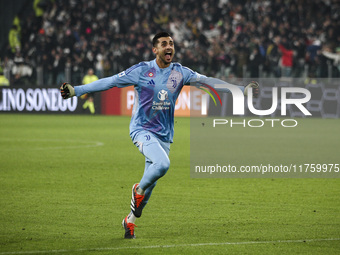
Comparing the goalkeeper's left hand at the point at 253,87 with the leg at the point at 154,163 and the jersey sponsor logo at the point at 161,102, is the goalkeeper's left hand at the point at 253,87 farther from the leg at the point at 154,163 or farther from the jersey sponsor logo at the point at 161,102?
the leg at the point at 154,163

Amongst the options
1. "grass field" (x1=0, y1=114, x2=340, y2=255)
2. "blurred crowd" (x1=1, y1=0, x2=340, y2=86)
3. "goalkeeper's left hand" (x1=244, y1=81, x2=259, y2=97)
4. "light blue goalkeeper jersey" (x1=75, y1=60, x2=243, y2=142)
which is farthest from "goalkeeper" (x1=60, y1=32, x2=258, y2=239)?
"blurred crowd" (x1=1, y1=0, x2=340, y2=86)

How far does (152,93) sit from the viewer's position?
7.61 m

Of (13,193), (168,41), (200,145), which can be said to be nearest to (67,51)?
(200,145)

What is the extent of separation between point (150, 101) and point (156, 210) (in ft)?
6.99

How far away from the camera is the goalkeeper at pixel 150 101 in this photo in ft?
24.5

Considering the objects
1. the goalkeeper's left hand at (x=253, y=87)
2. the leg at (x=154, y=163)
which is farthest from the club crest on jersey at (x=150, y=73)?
the goalkeeper's left hand at (x=253, y=87)

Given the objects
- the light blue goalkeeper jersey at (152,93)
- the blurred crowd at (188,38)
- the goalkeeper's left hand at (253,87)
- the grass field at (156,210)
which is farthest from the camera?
the blurred crowd at (188,38)

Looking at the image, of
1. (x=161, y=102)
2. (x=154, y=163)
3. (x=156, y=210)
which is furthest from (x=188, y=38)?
(x=154, y=163)

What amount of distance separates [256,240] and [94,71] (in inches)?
1042

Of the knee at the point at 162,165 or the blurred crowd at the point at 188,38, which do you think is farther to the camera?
the blurred crowd at the point at 188,38

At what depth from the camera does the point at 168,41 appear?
24.7 feet

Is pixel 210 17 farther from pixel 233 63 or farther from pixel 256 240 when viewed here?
pixel 256 240

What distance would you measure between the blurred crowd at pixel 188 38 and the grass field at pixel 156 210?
1421 centimetres

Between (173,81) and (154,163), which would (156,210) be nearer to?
(154,163)
